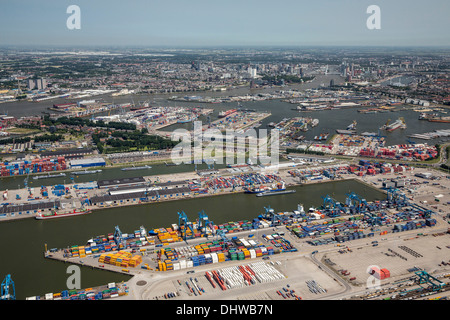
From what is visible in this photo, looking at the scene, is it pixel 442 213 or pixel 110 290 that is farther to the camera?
pixel 442 213

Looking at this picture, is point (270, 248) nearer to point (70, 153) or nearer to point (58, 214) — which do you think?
point (58, 214)

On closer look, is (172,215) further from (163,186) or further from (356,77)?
(356,77)

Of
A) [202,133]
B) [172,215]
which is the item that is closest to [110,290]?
[172,215]

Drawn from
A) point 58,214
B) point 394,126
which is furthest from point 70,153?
point 394,126

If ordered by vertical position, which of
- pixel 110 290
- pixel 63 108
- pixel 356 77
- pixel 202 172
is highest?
pixel 356 77

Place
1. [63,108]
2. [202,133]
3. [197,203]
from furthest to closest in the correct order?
[63,108] < [202,133] < [197,203]

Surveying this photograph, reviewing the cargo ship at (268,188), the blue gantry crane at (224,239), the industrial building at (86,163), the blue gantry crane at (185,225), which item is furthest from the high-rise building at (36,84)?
the blue gantry crane at (224,239)
